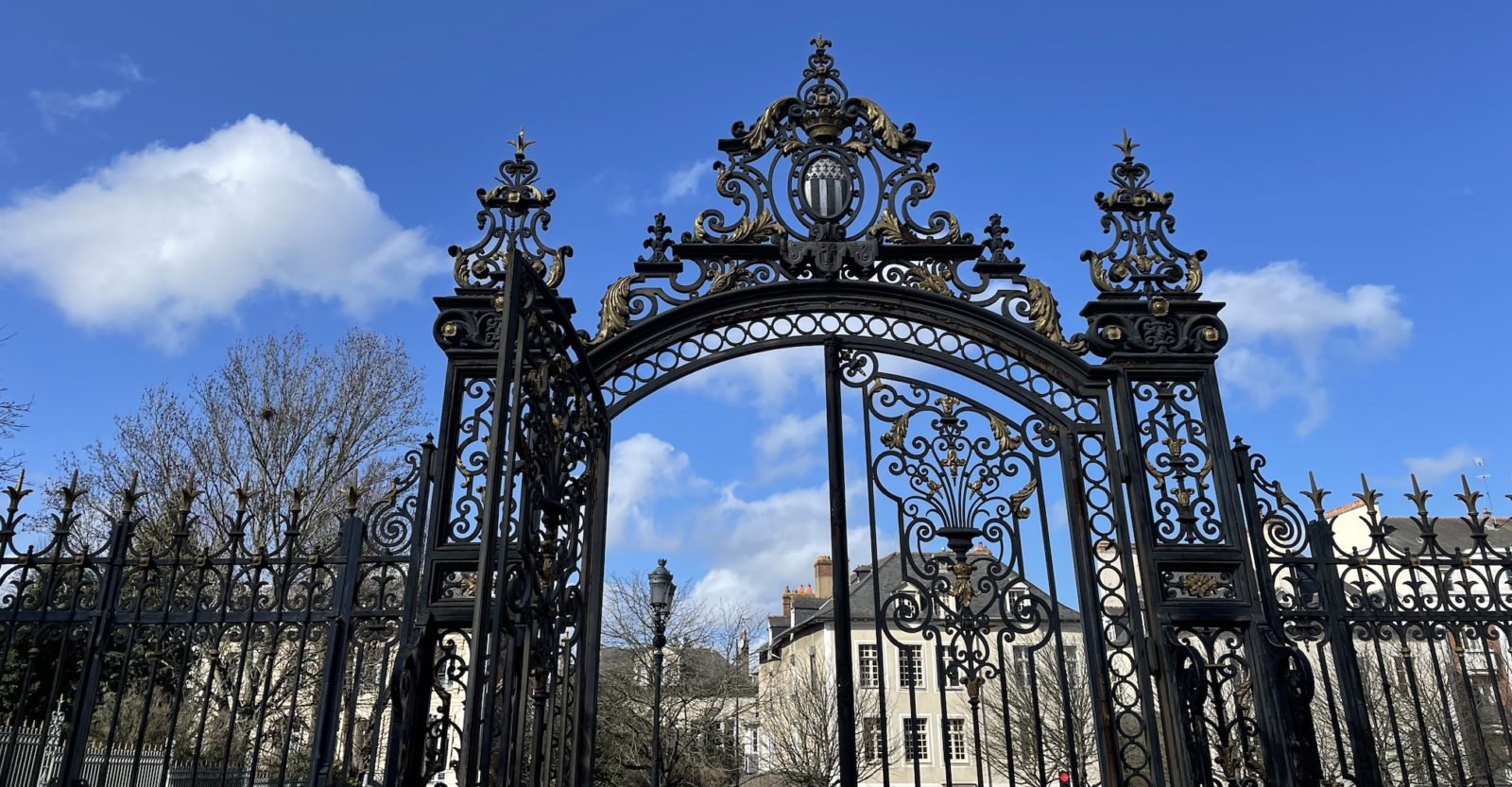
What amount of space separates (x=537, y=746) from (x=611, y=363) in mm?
2293

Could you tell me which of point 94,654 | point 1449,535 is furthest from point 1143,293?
point 1449,535

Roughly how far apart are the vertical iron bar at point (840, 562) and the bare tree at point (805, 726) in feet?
24.2

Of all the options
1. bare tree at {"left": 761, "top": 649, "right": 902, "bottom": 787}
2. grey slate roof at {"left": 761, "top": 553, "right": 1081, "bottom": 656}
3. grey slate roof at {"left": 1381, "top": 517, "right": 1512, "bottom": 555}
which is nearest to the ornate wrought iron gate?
grey slate roof at {"left": 761, "top": 553, "right": 1081, "bottom": 656}

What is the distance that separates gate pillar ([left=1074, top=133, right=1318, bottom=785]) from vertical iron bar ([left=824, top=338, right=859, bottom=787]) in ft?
5.27

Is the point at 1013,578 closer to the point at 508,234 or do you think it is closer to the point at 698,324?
the point at 698,324

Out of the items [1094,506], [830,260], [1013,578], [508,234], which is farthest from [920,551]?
[508,234]

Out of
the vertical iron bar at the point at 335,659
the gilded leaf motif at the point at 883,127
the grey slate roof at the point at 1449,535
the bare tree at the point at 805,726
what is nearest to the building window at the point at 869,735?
the vertical iron bar at the point at 335,659

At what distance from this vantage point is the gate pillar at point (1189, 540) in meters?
5.00

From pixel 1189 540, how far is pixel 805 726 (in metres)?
13.2

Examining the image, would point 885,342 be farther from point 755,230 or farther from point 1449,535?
point 1449,535

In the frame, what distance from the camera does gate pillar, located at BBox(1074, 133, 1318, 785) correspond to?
16.4 feet

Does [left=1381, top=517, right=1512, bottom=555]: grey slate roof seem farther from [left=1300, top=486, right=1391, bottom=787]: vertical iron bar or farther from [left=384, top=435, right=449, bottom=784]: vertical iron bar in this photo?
[left=384, top=435, right=449, bottom=784]: vertical iron bar

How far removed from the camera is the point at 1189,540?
17.8 ft

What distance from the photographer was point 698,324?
6.09 metres
